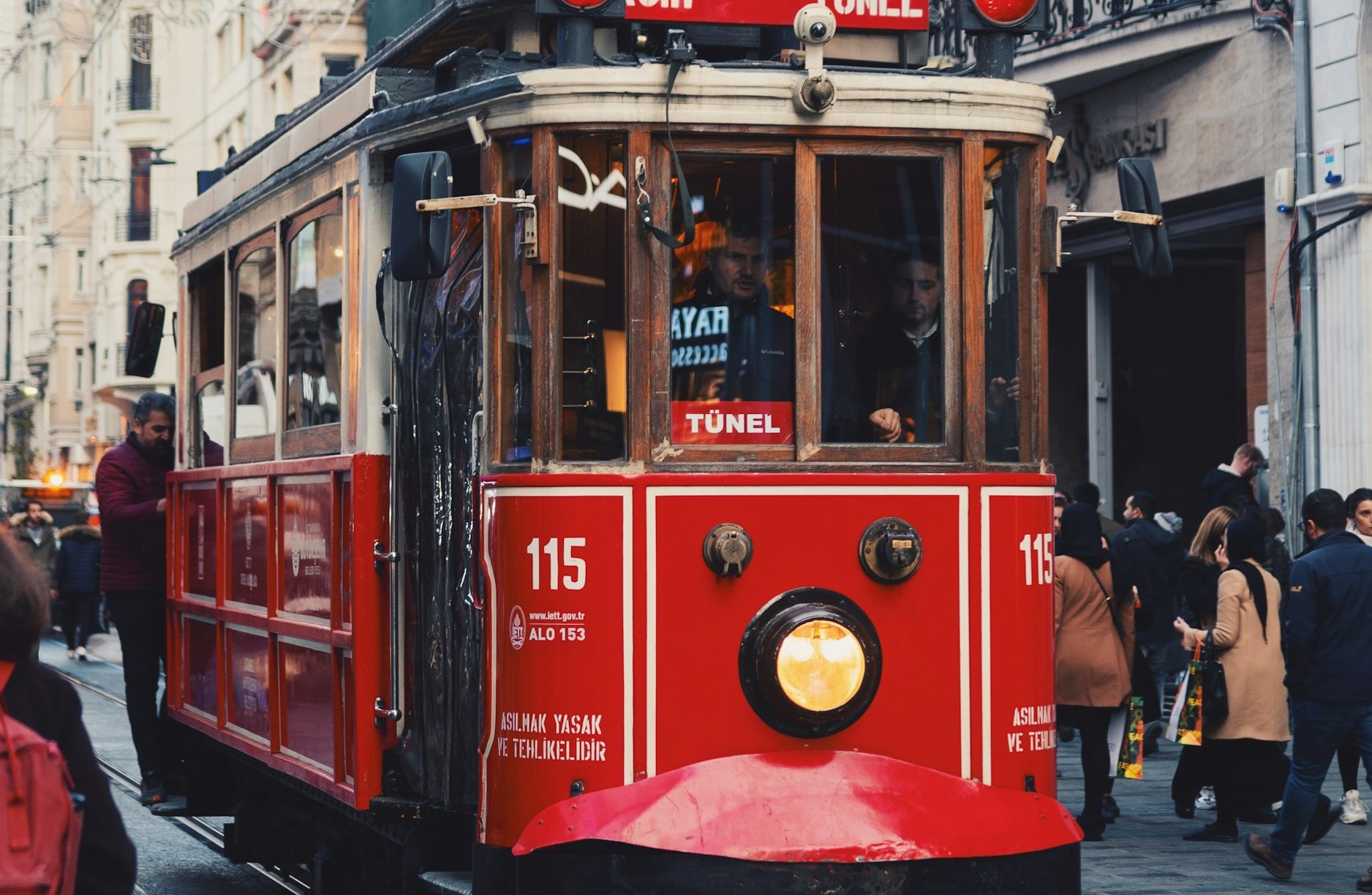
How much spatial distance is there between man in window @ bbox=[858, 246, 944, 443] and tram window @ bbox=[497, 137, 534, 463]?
946 millimetres

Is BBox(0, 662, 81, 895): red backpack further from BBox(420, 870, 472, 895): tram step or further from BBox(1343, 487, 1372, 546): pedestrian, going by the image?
BBox(1343, 487, 1372, 546): pedestrian

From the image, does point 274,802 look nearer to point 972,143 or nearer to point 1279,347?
point 972,143

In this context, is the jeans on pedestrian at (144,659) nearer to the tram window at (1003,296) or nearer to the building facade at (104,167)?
the tram window at (1003,296)

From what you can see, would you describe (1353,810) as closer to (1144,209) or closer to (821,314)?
(1144,209)

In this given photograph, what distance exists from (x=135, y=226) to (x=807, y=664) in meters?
47.7

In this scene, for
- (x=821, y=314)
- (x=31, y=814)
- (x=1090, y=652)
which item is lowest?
(x=1090, y=652)

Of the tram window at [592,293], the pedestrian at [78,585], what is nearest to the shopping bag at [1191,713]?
the tram window at [592,293]

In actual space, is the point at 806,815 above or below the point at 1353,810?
above

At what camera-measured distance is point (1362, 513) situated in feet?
33.2

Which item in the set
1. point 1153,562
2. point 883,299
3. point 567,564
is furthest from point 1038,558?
point 1153,562

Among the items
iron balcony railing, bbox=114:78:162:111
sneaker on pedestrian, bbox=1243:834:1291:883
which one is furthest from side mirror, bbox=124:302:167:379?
iron balcony railing, bbox=114:78:162:111

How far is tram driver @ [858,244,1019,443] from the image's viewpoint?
18.9ft

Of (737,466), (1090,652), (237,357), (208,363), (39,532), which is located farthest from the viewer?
(39,532)

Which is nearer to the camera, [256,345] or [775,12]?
[775,12]
